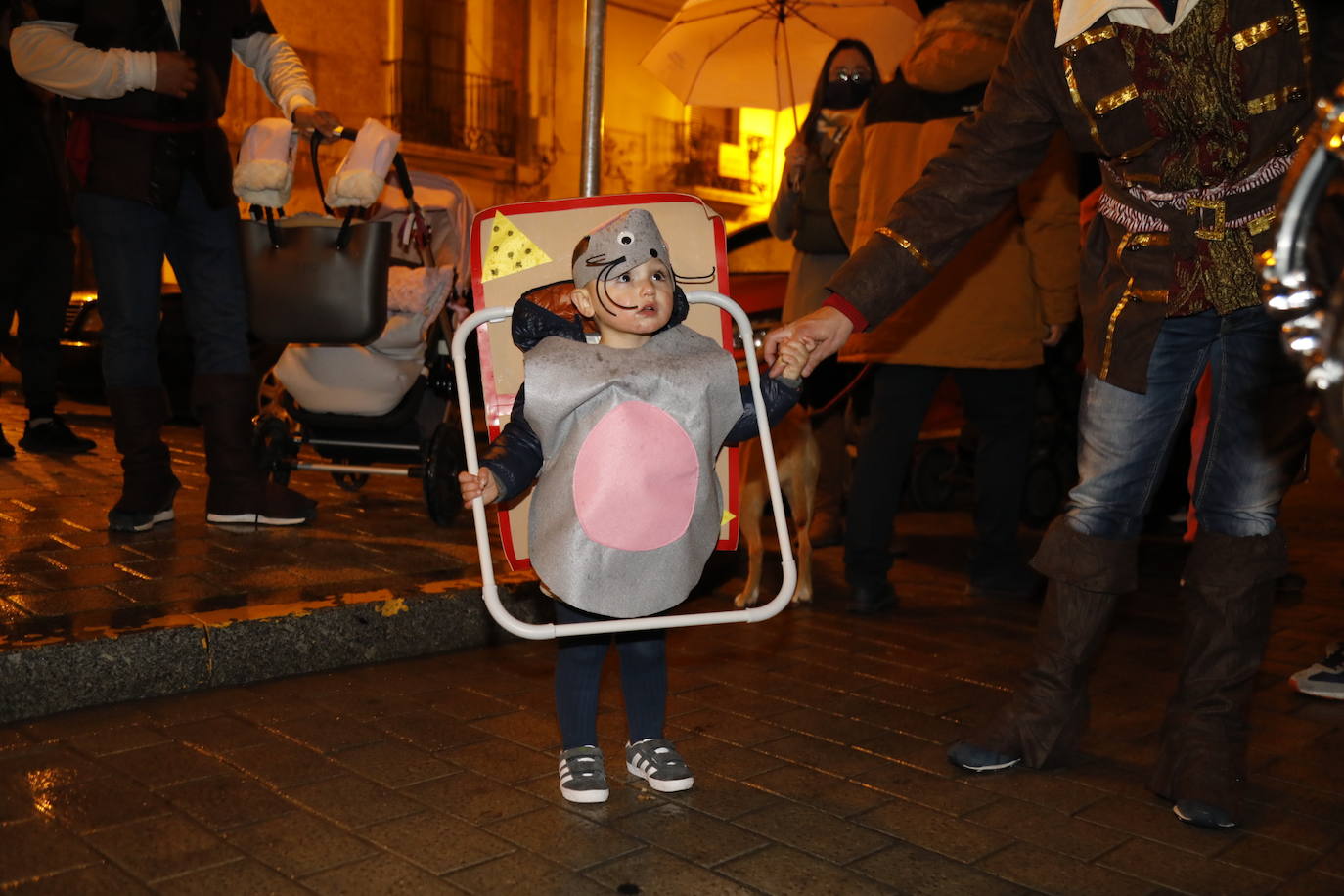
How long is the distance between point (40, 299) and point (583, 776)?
5.72 metres

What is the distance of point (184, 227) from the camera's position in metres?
5.12

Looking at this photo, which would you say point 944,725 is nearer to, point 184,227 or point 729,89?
point 184,227

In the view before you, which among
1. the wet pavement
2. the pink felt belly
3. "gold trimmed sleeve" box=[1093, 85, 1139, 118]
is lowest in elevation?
the wet pavement

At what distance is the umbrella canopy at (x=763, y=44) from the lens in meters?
7.25

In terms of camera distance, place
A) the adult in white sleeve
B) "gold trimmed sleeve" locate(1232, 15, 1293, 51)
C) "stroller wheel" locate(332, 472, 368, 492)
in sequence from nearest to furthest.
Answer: "gold trimmed sleeve" locate(1232, 15, 1293, 51)
the adult in white sleeve
"stroller wheel" locate(332, 472, 368, 492)

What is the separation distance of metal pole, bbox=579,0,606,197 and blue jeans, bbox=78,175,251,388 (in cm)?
154

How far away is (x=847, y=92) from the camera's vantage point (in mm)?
5625

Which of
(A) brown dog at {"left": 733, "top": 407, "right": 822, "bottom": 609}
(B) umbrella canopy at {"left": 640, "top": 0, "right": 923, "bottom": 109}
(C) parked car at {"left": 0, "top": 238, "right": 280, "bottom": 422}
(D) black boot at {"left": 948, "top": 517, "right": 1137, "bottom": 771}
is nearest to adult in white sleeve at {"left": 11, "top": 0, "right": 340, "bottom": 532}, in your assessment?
(A) brown dog at {"left": 733, "top": 407, "right": 822, "bottom": 609}

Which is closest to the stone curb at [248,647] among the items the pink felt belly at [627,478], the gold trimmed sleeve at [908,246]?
the pink felt belly at [627,478]

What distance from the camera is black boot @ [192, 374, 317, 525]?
525 centimetres

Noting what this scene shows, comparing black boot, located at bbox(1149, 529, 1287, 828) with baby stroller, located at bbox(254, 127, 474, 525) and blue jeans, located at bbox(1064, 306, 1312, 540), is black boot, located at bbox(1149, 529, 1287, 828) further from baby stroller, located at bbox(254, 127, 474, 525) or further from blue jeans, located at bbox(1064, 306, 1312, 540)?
baby stroller, located at bbox(254, 127, 474, 525)

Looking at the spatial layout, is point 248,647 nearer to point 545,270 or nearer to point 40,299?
point 545,270

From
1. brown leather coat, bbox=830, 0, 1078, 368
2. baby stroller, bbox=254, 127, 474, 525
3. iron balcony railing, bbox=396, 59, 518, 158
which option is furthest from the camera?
iron balcony railing, bbox=396, 59, 518, 158

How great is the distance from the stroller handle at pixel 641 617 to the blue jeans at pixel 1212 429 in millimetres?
819
